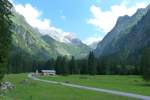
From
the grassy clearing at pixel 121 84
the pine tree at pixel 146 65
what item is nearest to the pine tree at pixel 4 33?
the grassy clearing at pixel 121 84

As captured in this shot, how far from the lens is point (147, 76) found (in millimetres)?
110188

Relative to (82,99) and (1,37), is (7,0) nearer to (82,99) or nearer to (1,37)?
(1,37)

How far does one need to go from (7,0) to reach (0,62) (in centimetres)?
883

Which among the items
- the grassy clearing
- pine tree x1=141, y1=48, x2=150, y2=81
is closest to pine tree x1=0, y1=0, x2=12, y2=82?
the grassy clearing

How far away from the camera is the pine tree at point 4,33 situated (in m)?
49.3

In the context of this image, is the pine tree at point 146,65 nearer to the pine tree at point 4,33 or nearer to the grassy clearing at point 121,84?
the grassy clearing at point 121,84

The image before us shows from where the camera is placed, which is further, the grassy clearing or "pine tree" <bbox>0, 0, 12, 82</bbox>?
the grassy clearing

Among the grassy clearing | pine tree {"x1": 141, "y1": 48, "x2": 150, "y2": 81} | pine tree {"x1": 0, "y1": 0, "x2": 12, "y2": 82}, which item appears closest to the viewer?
pine tree {"x1": 0, "y1": 0, "x2": 12, "y2": 82}

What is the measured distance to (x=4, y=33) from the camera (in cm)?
4984

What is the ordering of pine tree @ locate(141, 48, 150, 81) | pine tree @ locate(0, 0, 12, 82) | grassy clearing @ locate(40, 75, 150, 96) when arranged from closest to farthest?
pine tree @ locate(0, 0, 12, 82)
grassy clearing @ locate(40, 75, 150, 96)
pine tree @ locate(141, 48, 150, 81)

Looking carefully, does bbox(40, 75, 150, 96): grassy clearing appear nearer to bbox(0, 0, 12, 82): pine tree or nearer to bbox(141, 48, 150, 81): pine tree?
bbox(141, 48, 150, 81): pine tree

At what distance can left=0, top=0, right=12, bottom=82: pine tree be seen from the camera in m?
49.3

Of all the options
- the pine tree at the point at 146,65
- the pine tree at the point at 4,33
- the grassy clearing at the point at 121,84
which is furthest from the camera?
the pine tree at the point at 146,65

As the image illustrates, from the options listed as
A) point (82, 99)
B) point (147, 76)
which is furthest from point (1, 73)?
point (147, 76)
